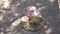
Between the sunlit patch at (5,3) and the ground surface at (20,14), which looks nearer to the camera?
the ground surface at (20,14)

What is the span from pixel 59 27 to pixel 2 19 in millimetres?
Result: 1084

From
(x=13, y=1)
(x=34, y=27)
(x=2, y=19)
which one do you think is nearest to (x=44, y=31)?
(x=34, y=27)

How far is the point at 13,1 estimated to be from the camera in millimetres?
3473

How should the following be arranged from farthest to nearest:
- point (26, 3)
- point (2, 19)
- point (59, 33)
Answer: point (26, 3) → point (2, 19) → point (59, 33)

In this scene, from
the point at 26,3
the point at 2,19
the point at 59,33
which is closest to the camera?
the point at 59,33

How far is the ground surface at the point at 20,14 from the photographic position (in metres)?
2.85

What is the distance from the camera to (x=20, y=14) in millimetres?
3164

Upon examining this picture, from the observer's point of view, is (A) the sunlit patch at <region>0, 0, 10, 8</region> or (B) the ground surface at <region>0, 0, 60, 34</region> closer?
(B) the ground surface at <region>0, 0, 60, 34</region>

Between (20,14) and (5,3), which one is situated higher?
(5,3)

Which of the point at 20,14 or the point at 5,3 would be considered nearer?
the point at 20,14

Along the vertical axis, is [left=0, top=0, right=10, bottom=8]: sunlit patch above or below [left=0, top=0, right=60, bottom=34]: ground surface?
above

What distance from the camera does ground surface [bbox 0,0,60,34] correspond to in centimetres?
285

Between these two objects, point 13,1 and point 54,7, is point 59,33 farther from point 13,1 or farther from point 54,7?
point 13,1

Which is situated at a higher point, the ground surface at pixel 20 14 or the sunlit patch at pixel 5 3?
the sunlit patch at pixel 5 3
